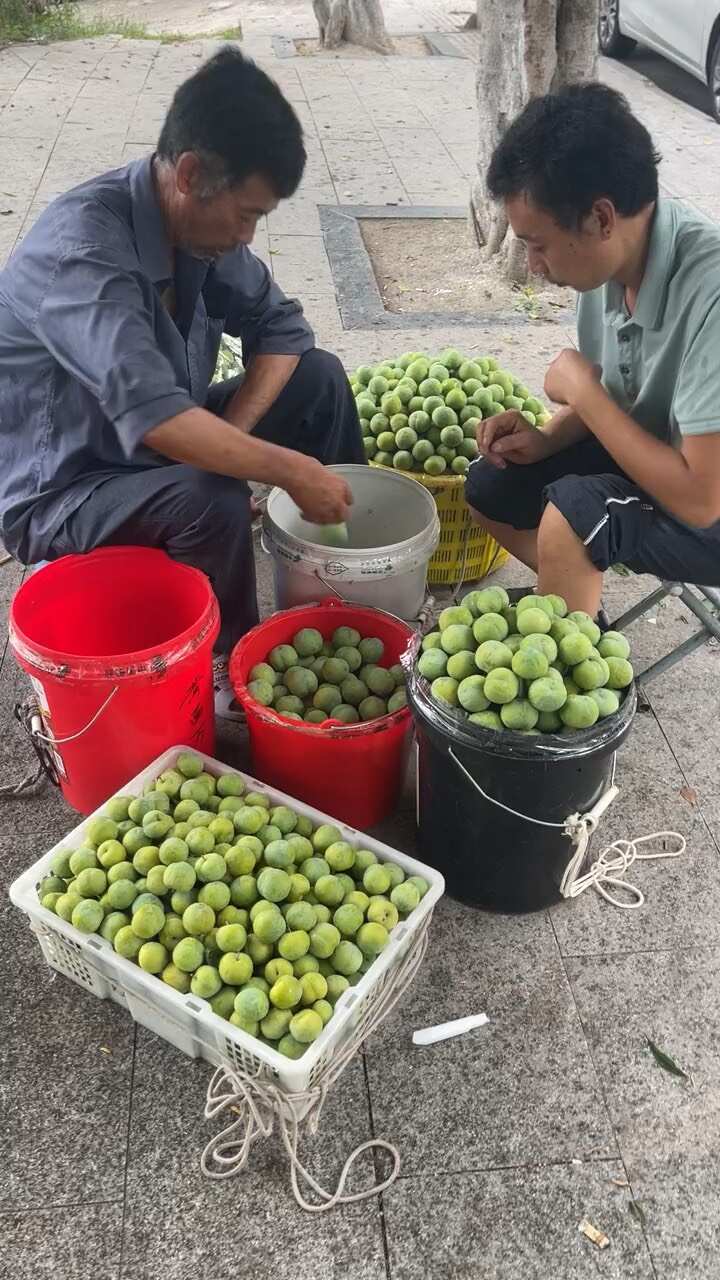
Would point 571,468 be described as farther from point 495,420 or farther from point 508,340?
point 508,340

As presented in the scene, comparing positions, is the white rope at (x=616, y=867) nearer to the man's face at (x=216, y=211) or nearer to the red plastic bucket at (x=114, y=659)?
the red plastic bucket at (x=114, y=659)

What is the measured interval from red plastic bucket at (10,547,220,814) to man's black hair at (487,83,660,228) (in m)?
1.29

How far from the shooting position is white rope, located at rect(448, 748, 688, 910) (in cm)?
215

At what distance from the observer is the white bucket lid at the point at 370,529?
2.78 metres

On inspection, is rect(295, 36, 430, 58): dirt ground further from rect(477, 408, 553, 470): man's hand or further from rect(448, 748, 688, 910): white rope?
rect(448, 748, 688, 910): white rope

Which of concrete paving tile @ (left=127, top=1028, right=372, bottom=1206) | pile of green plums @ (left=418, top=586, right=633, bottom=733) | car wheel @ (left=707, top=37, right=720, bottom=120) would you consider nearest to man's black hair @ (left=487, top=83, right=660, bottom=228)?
pile of green plums @ (left=418, top=586, right=633, bottom=733)

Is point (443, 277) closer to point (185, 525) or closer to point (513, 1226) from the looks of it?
point (185, 525)

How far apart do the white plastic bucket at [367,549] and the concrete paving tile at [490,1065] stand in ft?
3.50

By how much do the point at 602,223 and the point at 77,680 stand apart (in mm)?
1680

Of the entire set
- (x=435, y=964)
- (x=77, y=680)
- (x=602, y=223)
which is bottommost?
(x=435, y=964)

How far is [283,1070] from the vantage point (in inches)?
69.2

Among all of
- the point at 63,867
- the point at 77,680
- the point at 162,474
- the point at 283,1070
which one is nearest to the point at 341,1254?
the point at 283,1070

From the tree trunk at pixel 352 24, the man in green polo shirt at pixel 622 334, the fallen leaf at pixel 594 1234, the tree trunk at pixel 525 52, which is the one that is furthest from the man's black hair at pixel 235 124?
the tree trunk at pixel 352 24

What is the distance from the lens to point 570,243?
7.02 feet
